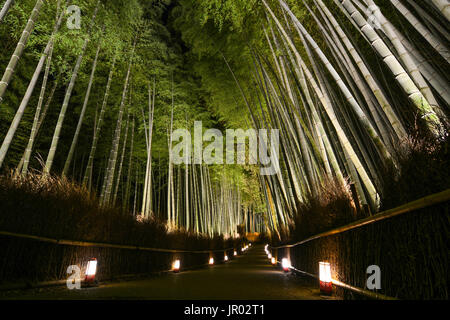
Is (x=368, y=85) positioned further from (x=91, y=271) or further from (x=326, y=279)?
(x=91, y=271)

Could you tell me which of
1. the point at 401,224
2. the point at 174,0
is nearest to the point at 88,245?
the point at 401,224

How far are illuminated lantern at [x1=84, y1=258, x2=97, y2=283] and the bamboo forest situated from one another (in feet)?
0.62

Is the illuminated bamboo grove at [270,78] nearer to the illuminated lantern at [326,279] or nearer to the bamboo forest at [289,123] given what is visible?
the bamboo forest at [289,123]

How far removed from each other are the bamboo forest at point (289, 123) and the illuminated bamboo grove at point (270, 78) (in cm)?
3

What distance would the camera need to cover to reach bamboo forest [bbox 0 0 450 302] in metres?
1.77

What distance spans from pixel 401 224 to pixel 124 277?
13.8 ft

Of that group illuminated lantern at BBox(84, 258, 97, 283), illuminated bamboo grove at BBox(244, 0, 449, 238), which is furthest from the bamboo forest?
illuminated lantern at BBox(84, 258, 97, 283)

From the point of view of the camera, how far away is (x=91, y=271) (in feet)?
11.3

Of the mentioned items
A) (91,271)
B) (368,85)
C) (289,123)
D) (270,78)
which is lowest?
(91,271)

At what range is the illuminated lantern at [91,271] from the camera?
11.2ft

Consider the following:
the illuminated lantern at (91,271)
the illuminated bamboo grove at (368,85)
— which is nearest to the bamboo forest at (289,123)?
the illuminated bamboo grove at (368,85)

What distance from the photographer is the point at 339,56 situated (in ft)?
9.37

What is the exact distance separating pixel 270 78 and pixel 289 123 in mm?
1926

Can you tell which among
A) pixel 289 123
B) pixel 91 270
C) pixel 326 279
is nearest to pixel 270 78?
pixel 289 123
